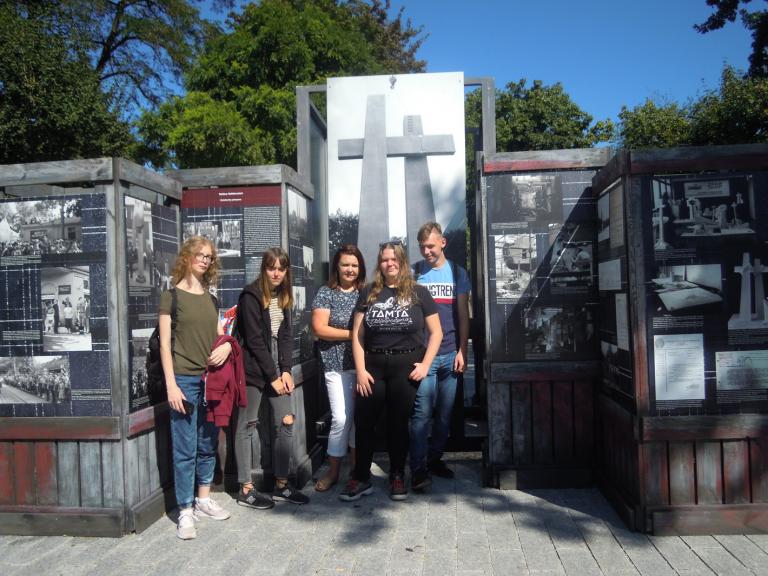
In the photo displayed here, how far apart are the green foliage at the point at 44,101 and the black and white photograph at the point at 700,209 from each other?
1553 cm

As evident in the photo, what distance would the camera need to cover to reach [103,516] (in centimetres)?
392

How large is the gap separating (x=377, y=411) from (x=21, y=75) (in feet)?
49.0

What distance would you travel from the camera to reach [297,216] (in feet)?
17.1

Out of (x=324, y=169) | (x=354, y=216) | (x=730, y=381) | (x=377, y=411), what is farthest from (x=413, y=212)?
(x=730, y=381)

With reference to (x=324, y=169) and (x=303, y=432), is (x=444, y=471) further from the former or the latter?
(x=324, y=169)

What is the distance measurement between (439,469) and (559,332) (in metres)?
→ 1.45

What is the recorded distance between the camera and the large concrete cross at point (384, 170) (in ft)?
19.0

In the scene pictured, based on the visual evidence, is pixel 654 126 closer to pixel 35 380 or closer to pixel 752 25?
pixel 752 25

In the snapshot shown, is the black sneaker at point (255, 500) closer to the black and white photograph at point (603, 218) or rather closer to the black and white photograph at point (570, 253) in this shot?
the black and white photograph at point (570, 253)

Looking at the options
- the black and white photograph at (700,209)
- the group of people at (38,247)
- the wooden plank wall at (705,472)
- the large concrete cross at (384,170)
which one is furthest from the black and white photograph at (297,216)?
the wooden plank wall at (705,472)

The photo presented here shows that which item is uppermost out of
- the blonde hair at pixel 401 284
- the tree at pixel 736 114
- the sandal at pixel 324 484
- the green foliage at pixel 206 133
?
the tree at pixel 736 114

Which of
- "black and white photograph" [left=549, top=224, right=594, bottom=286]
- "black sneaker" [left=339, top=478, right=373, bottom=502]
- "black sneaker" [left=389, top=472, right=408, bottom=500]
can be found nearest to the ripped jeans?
"black sneaker" [left=339, top=478, right=373, bottom=502]

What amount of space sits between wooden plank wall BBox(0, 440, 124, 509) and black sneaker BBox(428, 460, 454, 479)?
2.30m

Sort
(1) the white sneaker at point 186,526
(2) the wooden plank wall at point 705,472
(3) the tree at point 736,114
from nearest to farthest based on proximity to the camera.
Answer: (2) the wooden plank wall at point 705,472 < (1) the white sneaker at point 186,526 < (3) the tree at point 736,114
